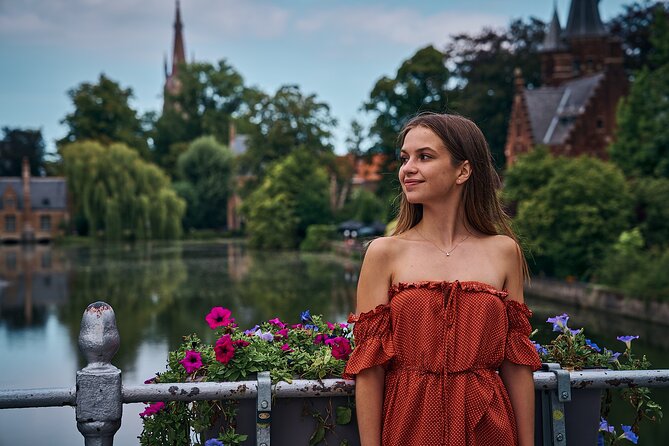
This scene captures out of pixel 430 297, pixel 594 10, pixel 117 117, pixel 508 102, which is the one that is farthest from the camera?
pixel 117 117

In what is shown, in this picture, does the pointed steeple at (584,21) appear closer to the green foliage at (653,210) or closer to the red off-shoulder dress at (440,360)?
the green foliage at (653,210)

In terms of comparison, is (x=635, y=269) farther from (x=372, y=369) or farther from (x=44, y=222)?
(x=44, y=222)

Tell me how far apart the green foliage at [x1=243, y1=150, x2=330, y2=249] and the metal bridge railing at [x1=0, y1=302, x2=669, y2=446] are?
146 ft

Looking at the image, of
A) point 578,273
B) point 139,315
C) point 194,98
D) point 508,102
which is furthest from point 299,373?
point 194,98

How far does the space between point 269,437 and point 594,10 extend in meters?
38.3

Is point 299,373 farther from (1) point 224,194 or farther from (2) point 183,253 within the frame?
(1) point 224,194

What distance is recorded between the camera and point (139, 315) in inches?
778

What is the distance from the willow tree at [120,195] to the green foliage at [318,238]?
9604mm

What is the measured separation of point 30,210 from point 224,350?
2581 inches

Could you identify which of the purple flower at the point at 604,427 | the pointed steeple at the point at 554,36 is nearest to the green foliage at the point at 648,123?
the pointed steeple at the point at 554,36

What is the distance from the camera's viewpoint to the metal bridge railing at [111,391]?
2.47 metres

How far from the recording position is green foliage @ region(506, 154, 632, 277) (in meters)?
22.7

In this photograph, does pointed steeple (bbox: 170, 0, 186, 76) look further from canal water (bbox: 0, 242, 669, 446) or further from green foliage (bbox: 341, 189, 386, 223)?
canal water (bbox: 0, 242, 669, 446)

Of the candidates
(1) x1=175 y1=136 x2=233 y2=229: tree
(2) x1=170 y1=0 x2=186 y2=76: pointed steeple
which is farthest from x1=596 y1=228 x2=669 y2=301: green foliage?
(2) x1=170 y1=0 x2=186 y2=76: pointed steeple
